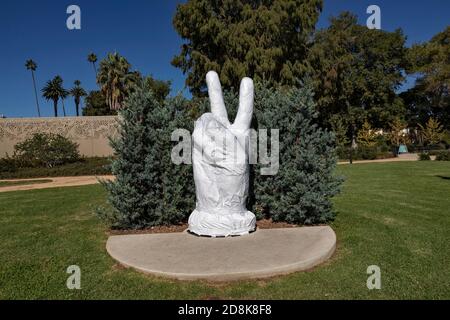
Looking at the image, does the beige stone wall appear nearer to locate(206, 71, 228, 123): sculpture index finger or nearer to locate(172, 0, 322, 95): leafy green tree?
locate(172, 0, 322, 95): leafy green tree

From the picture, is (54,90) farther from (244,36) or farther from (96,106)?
(244,36)

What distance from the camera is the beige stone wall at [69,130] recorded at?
1067 inches

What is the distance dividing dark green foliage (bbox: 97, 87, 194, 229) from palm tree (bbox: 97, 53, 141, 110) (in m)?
30.7

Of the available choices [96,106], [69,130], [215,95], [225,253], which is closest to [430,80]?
[69,130]

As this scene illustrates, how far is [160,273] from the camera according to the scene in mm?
4762

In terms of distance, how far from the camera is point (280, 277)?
4.71 metres

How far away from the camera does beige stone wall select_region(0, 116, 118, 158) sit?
88.9 feet

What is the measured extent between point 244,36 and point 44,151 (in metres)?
15.0

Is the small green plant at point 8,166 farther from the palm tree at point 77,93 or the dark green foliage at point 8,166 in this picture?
the palm tree at point 77,93

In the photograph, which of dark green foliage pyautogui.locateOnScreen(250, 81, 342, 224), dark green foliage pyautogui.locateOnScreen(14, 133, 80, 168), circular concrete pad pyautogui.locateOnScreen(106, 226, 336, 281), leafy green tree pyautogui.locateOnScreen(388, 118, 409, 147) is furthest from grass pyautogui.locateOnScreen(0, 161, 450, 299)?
leafy green tree pyautogui.locateOnScreen(388, 118, 409, 147)

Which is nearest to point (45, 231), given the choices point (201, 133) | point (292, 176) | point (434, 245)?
point (201, 133)

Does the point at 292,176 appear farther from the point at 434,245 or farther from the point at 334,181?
the point at 434,245

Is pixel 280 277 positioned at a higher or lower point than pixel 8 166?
lower

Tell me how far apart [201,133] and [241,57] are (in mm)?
16870
